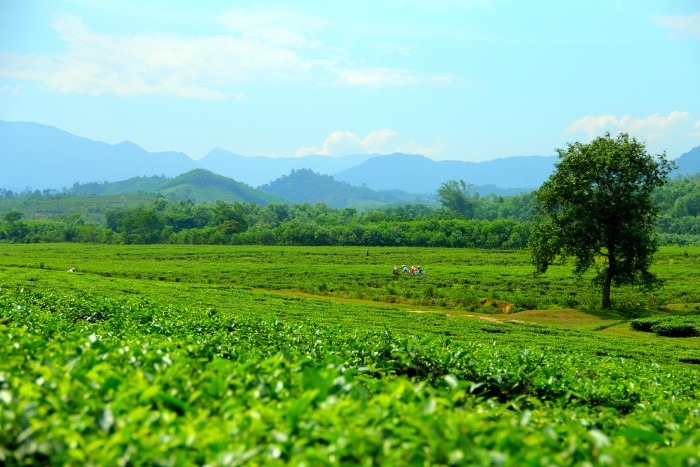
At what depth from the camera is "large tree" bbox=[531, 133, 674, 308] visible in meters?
31.6

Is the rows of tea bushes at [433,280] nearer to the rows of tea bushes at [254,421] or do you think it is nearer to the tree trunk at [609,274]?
the tree trunk at [609,274]

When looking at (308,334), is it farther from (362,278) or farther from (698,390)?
(362,278)

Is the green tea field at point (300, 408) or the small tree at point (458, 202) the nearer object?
the green tea field at point (300, 408)

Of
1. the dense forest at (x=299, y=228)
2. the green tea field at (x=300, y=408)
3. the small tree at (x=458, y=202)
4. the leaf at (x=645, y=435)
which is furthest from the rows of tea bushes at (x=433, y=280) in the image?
the small tree at (x=458, y=202)

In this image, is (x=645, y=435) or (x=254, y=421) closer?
(x=254, y=421)

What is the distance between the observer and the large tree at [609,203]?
31594 millimetres

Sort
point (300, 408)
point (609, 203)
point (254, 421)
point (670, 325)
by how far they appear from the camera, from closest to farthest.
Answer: point (254, 421) → point (300, 408) → point (670, 325) → point (609, 203)

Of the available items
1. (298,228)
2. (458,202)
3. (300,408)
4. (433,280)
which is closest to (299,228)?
(298,228)

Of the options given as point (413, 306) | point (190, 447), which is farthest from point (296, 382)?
point (413, 306)

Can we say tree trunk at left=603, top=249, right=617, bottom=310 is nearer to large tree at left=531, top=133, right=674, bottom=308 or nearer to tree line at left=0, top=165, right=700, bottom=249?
large tree at left=531, top=133, right=674, bottom=308

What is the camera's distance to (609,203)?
105 ft

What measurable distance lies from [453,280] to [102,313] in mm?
36473

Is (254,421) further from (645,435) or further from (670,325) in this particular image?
(670,325)

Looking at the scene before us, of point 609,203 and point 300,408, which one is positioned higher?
point 609,203
